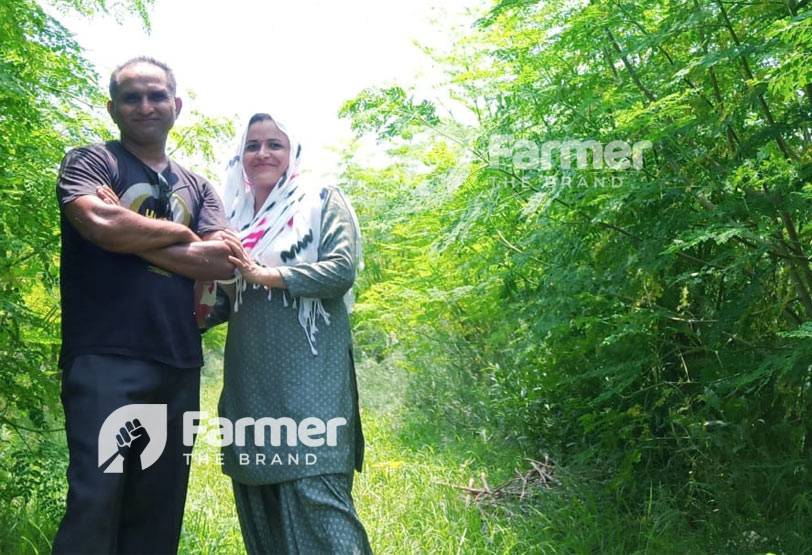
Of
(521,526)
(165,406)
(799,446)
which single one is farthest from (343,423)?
(799,446)

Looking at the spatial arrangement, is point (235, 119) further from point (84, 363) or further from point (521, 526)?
point (84, 363)

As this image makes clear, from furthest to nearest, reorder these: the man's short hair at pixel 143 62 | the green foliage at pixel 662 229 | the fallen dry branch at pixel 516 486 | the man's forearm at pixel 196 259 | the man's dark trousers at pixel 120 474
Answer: the fallen dry branch at pixel 516 486 → the green foliage at pixel 662 229 → the man's short hair at pixel 143 62 → the man's forearm at pixel 196 259 → the man's dark trousers at pixel 120 474

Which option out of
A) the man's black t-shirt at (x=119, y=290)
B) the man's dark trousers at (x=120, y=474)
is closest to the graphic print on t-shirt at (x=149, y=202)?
the man's black t-shirt at (x=119, y=290)

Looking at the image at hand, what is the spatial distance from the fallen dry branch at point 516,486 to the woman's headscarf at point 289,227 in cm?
214

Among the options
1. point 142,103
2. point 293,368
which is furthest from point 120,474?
point 142,103

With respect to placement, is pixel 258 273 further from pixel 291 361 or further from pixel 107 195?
pixel 107 195

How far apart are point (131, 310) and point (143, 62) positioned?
2.91ft

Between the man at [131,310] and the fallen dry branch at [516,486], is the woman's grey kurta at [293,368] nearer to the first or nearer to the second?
the man at [131,310]

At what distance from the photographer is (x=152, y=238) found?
120 inches

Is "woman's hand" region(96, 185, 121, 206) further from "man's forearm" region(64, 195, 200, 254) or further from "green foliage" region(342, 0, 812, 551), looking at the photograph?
"green foliage" region(342, 0, 812, 551)

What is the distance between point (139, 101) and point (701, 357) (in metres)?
3.05

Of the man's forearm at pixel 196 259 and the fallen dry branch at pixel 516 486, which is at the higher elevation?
the man's forearm at pixel 196 259

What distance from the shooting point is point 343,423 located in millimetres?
3391

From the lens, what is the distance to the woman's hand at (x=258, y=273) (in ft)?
10.8
